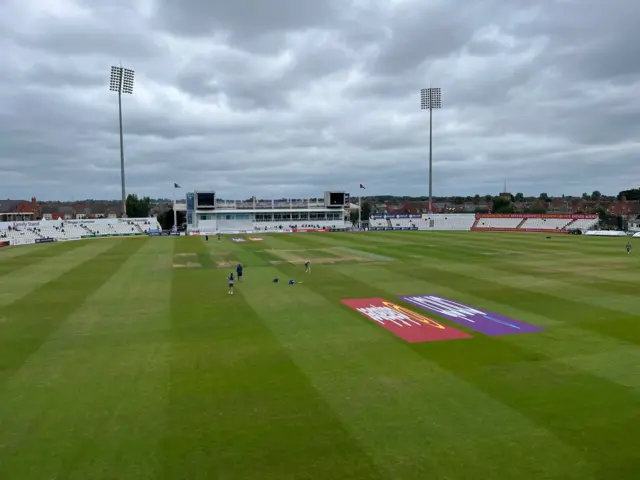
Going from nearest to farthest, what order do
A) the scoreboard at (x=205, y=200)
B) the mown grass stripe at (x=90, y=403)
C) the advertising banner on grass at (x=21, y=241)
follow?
the mown grass stripe at (x=90, y=403) < the advertising banner on grass at (x=21, y=241) < the scoreboard at (x=205, y=200)

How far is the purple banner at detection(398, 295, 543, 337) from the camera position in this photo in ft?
58.2

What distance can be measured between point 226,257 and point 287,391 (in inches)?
1319

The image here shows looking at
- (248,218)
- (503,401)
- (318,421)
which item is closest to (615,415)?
(503,401)

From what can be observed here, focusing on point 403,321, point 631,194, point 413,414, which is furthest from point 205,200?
point 631,194

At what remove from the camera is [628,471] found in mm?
8227

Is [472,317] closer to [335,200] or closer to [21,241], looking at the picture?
[21,241]

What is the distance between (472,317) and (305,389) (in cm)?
1040

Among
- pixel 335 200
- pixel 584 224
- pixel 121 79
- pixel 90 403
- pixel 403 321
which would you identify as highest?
pixel 121 79

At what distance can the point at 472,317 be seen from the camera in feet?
64.8

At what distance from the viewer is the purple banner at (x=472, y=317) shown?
17.8 m

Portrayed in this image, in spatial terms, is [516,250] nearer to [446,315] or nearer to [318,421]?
[446,315]

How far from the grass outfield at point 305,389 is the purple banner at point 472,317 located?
2.14 ft

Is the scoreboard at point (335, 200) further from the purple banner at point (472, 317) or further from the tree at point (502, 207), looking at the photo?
the purple banner at point (472, 317)

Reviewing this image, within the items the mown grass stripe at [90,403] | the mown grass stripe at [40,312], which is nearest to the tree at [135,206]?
the mown grass stripe at [40,312]
